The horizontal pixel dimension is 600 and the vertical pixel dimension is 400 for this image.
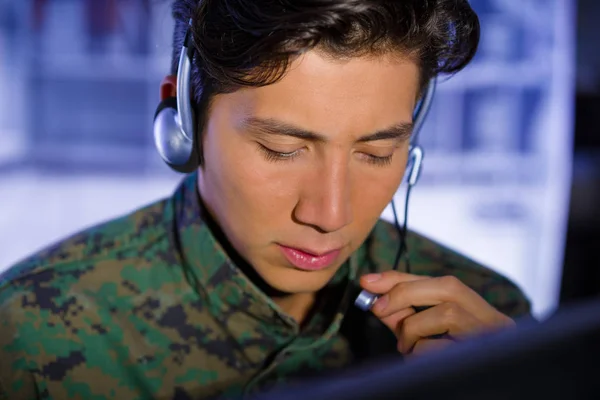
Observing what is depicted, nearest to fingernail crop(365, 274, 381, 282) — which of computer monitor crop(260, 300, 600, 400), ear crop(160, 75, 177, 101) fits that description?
ear crop(160, 75, 177, 101)

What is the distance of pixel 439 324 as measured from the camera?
0.98 m

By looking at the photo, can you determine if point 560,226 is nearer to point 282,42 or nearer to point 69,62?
point 282,42

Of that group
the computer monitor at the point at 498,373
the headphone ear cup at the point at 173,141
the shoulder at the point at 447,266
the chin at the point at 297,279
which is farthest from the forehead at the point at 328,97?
the computer monitor at the point at 498,373

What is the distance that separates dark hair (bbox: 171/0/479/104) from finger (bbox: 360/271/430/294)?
319 millimetres

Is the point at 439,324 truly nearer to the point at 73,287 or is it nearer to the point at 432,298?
the point at 432,298

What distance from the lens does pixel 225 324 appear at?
1.14m

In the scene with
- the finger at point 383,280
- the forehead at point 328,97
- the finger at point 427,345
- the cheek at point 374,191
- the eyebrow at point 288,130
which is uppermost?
the forehead at point 328,97

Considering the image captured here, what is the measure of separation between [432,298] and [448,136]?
2362 millimetres

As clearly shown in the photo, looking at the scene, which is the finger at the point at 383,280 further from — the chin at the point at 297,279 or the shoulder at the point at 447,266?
the shoulder at the point at 447,266

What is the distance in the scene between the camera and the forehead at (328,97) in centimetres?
85

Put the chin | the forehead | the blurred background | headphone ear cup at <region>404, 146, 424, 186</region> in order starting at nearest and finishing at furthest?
the forehead → the chin → headphone ear cup at <region>404, 146, 424, 186</region> → the blurred background

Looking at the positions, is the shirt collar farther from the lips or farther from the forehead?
the forehead

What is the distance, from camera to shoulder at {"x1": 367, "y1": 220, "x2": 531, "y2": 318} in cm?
132

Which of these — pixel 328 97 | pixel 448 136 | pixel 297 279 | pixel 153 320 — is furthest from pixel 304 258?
pixel 448 136
